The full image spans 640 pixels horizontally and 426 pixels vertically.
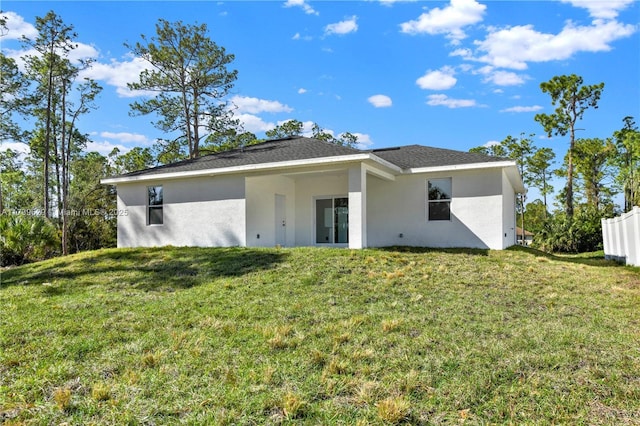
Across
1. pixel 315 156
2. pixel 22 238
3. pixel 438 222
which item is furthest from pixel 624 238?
pixel 22 238

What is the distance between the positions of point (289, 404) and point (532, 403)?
2.04 metres

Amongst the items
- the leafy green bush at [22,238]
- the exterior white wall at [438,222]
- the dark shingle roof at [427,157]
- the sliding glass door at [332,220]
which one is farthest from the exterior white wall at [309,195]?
the leafy green bush at [22,238]

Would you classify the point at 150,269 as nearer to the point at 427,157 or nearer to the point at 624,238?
the point at 427,157

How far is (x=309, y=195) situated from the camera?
1504cm

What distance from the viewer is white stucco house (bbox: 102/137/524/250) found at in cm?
1220

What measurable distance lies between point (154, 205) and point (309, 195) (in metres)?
5.72

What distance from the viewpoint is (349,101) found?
1839 centimetres

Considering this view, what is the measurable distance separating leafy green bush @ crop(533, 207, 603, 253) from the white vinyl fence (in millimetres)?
4839

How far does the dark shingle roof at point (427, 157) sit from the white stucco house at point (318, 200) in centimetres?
4

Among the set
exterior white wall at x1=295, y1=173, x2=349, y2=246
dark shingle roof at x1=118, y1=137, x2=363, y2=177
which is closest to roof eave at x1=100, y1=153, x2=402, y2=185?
dark shingle roof at x1=118, y1=137, x2=363, y2=177

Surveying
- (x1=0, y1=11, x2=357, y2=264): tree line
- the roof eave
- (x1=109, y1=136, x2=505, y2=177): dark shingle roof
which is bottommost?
the roof eave

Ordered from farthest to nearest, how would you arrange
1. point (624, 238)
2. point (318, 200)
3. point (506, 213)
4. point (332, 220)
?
point (318, 200), point (332, 220), point (506, 213), point (624, 238)

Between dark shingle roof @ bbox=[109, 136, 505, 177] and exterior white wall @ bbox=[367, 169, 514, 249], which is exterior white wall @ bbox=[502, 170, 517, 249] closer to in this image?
exterior white wall @ bbox=[367, 169, 514, 249]

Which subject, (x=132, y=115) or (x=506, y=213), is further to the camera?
(x=132, y=115)
